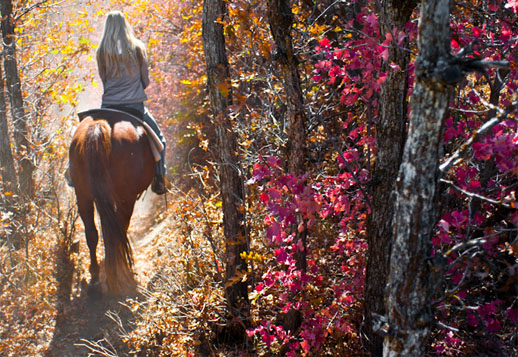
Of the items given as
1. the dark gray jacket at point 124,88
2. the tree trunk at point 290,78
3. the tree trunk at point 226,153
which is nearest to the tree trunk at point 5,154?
the dark gray jacket at point 124,88

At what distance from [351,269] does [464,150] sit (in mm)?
2393

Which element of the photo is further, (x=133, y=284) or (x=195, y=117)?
(x=195, y=117)

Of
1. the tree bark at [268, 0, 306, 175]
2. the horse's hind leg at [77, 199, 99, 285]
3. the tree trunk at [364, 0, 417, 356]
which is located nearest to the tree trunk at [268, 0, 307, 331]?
the tree bark at [268, 0, 306, 175]

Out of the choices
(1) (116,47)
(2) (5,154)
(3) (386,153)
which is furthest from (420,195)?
(2) (5,154)

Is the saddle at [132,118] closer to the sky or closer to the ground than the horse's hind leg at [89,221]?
closer to the sky

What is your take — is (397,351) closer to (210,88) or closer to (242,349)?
(242,349)

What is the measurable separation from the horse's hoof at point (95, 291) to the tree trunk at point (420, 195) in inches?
190

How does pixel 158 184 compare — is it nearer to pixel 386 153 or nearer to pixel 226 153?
pixel 226 153

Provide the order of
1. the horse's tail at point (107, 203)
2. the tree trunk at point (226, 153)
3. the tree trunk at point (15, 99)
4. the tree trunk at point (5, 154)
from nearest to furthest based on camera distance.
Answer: the tree trunk at point (226, 153) → the horse's tail at point (107, 203) → the tree trunk at point (15, 99) → the tree trunk at point (5, 154)

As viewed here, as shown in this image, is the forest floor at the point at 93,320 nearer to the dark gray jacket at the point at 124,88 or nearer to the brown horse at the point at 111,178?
the brown horse at the point at 111,178

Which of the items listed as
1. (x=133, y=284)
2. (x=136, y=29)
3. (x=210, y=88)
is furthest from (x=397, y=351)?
(x=136, y=29)

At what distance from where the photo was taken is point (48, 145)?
756 cm

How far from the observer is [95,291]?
612cm

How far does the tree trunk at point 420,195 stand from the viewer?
1.78 meters
